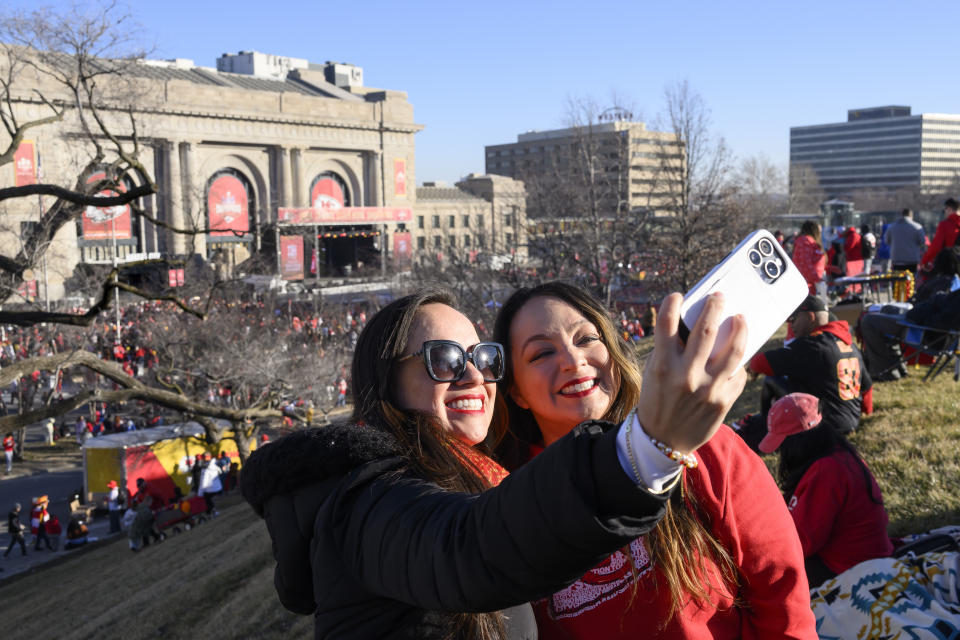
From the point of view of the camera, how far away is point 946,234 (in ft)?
37.2

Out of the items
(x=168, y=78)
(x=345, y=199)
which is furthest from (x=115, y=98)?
(x=345, y=199)

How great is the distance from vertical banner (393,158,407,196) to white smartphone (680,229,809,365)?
72.5 metres

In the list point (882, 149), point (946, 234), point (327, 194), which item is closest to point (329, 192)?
point (327, 194)

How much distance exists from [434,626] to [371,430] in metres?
0.43

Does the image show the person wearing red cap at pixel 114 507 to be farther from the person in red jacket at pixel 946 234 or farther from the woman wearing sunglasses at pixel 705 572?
the woman wearing sunglasses at pixel 705 572

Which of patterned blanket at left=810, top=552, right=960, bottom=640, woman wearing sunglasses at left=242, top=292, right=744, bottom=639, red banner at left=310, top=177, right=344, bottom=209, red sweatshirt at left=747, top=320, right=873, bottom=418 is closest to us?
woman wearing sunglasses at left=242, top=292, right=744, bottom=639

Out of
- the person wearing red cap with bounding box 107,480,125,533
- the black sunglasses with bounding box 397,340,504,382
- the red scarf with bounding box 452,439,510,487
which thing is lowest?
the person wearing red cap with bounding box 107,480,125,533

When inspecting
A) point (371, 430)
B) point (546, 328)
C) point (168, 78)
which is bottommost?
point (371, 430)

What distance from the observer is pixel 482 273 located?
24.5 meters

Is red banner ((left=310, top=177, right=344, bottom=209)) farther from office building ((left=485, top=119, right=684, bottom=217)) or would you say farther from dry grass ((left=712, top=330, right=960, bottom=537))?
dry grass ((left=712, top=330, right=960, bottom=537))

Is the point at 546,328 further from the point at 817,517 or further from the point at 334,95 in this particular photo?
the point at 334,95

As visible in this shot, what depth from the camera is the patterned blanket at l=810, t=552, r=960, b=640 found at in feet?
11.7

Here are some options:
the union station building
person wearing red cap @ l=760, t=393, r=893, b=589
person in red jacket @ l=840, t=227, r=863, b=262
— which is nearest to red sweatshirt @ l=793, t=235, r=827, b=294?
person in red jacket @ l=840, t=227, r=863, b=262

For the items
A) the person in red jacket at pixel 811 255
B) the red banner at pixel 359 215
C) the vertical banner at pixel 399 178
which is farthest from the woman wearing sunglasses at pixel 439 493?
the vertical banner at pixel 399 178
